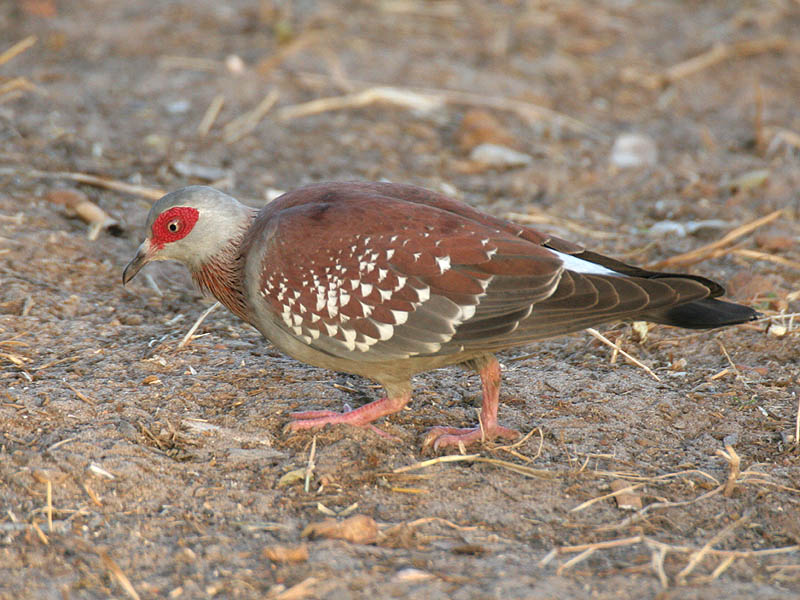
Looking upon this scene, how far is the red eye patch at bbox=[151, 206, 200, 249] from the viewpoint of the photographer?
167 inches

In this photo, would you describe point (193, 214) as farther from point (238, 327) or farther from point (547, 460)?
point (547, 460)

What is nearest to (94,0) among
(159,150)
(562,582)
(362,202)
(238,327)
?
(159,150)

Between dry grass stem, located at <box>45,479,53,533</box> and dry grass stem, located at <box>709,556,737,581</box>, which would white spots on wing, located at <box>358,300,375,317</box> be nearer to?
dry grass stem, located at <box>45,479,53,533</box>

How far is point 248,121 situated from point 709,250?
3785mm

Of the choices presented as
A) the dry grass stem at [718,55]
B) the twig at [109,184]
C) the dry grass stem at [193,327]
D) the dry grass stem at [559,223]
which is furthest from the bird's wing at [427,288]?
the dry grass stem at [718,55]

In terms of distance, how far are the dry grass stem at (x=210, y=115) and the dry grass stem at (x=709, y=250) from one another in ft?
12.0

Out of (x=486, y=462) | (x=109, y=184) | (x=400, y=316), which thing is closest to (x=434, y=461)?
(x=486, y=462)

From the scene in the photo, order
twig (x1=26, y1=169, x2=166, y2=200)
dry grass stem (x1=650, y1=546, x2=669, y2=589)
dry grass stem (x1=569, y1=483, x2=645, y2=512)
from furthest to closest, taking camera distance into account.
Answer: twig (x1=26, y1=169, x2=166, y2=200) → dry grass stem (x1=569, y1=483, x2=645, y2=512) → dry grass stem (x1=650, y1=546, x2=669, y2=589)

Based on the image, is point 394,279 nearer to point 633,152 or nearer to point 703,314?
point 703,314

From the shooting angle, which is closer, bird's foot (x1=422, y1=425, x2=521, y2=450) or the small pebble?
bird's foot (x1=422, y1=425, x2=521, y2=450)

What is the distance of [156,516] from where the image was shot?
333 centimetres

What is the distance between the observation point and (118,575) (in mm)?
2934

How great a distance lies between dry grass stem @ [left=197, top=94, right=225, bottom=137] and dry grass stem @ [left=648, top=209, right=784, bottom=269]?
12.0ft

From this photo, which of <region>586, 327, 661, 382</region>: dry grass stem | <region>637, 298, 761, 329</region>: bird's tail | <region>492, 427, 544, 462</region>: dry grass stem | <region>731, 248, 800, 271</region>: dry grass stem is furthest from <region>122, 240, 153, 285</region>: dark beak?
<region>731, 248, 800, 271</region>: dry grass stem
